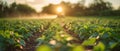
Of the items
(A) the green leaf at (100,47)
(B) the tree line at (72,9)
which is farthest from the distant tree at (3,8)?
(A) the green leaf at (100,47)

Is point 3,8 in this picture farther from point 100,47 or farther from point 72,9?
point 100,47

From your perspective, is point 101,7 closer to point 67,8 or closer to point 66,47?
point 67,8

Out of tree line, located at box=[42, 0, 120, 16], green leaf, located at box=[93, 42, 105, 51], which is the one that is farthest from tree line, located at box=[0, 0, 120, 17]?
green leaf, located at box=[93, 42, 105, 51]

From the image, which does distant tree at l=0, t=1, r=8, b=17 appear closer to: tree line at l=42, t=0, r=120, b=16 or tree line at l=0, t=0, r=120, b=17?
tree line at l=0, t=0, r=120, b=17

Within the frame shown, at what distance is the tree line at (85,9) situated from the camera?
70812 mm

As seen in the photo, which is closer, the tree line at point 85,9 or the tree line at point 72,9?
the tree line at point 72,9

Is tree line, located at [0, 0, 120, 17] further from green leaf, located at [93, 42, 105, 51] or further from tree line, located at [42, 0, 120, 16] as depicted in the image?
green leaf, located at [93, 42, 105, 51]

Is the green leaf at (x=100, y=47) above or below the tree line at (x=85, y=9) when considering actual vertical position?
above

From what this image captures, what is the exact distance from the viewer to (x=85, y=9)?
285ft

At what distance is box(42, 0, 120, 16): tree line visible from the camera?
7081 cm

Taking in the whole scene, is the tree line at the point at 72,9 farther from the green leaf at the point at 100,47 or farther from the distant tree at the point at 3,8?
the green leaf at the point at 100,47

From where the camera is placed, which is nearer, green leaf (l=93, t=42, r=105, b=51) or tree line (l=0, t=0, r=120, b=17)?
green leaf (l=93, t=42, r=105, b=51)

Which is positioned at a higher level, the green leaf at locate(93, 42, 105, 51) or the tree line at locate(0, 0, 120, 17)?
the green leaf at locate(93, 42, 105, 51)

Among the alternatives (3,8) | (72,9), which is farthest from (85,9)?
(3,8)
